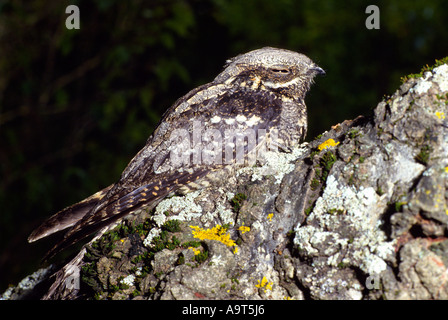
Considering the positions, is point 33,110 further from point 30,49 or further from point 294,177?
point 294,177

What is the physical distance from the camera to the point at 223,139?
7.73 feet

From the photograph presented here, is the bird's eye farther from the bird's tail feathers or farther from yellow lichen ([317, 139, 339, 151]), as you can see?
the bird's tail feathers

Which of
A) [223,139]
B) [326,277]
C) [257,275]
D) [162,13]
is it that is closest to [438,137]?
[326,277]

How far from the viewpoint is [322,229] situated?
149cm

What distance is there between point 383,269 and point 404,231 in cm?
14

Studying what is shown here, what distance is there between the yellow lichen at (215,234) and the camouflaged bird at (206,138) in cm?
51

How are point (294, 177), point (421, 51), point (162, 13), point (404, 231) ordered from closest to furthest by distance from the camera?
point (404, 231) → point (294, 177) → point (162, 13) → point (421, 51)

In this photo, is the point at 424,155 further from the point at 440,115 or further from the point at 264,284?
the point at 264,284

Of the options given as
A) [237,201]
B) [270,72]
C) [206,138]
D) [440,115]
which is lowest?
[237,201]

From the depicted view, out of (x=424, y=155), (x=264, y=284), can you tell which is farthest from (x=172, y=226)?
(x=424, y=155)

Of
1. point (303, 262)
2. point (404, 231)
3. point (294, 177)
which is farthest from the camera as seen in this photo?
point (294, 177)

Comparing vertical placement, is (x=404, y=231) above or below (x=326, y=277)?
above

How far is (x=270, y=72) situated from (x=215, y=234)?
4.43 feet

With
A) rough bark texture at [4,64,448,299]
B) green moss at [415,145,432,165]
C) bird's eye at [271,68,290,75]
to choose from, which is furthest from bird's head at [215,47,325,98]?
green moss at [415,145,432,165]
